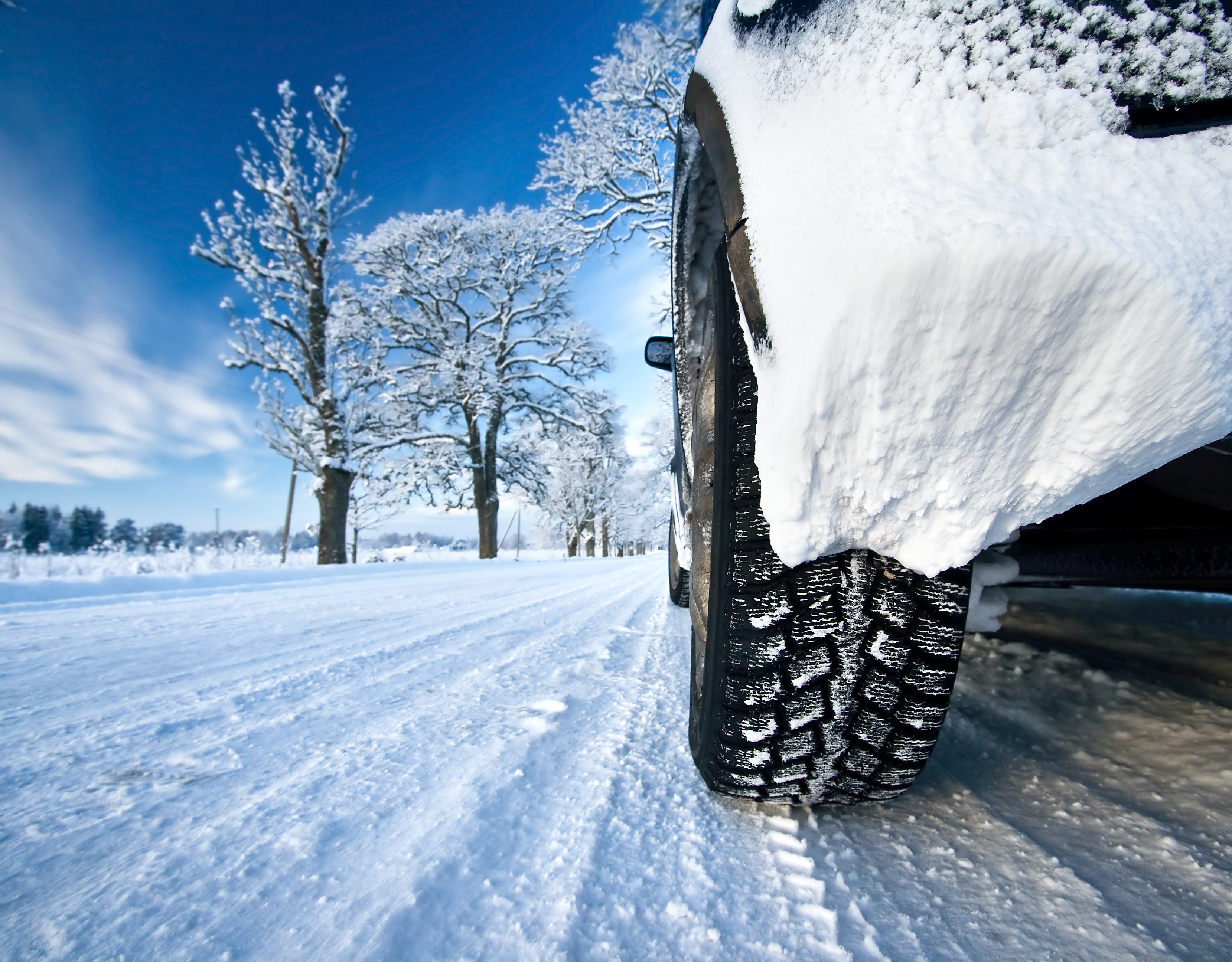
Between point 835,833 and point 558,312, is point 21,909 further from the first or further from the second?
point 558,312

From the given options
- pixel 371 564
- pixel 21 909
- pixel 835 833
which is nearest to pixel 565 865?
pixel 835 833

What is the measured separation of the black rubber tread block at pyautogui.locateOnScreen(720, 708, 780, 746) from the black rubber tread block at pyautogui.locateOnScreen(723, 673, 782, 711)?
12mm

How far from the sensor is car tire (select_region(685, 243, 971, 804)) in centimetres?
62

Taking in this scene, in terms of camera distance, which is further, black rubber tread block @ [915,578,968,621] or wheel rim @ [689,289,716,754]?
wheel rim @ [689,289,716,754]

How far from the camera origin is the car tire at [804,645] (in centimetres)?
62

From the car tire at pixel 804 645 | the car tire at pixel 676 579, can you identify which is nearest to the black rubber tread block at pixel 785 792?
the car tire at pixel 804 645

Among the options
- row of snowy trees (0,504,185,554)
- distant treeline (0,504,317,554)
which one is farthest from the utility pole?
row of snowy trees (0,504,185,554)

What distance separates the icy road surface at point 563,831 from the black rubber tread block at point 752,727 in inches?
5.4

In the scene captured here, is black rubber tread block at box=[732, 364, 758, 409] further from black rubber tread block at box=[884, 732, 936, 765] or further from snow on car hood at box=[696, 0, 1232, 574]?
black rubber tread block at box=[884, 732, 936, 765]

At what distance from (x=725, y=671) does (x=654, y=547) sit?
41.9m

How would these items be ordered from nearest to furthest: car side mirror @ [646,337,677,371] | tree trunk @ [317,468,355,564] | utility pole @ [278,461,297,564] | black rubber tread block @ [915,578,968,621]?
1. black rubber tread block @ [915,578,968,621]
2. car side mirror @ [646,337,677,371]
3. tree trunk @ [317,468,355,564]
4. utility pole @ [278,461,297,564]

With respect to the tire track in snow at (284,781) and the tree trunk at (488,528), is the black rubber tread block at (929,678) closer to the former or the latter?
the tire track in snow at (284,781)

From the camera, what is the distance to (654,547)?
42.1 meters

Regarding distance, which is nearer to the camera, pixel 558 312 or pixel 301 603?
pixel 301 603
